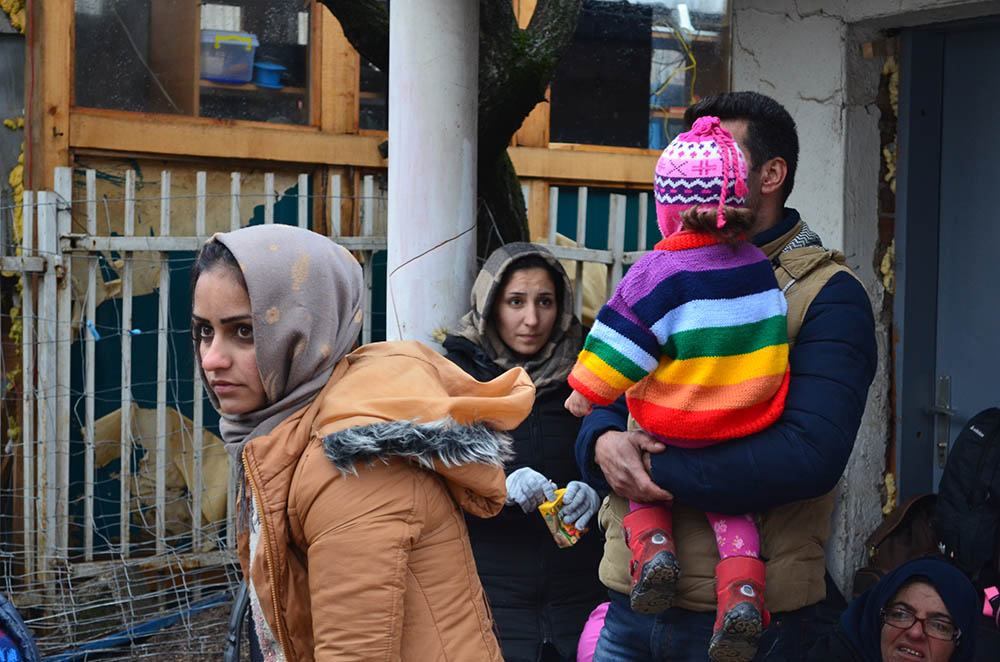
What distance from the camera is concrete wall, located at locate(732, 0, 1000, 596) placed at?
3.64 meters

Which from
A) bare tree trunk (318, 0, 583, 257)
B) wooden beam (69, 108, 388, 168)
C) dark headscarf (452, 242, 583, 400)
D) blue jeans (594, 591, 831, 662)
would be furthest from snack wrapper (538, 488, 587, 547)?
wooden beam (69, 108, 388, 168)

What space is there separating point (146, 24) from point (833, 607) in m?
4.63

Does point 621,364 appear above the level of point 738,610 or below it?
above

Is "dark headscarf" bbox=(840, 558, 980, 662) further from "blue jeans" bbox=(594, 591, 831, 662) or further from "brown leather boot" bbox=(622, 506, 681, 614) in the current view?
"brown leather boot" bbox=(622, 506, 681, 614)

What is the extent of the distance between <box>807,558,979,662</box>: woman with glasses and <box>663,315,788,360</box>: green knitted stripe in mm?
1550

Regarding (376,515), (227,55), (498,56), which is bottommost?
(376,515)

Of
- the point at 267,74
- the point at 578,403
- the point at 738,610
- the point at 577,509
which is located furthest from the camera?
the point at 267,74

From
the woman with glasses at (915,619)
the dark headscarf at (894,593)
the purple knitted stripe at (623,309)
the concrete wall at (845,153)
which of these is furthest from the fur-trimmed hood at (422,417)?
the concrete wall at (845,153)

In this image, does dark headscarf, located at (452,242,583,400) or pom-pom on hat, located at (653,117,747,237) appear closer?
pom-pom on hat, located at (653,117,747,237)

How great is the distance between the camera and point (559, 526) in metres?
3.09

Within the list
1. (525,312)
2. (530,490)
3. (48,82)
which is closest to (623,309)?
(530,490)

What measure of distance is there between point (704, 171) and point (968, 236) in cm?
201

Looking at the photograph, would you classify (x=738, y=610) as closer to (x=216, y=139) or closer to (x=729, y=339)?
(x=729, y=339)

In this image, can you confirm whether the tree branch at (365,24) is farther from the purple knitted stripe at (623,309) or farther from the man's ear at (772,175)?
the purple knitted stripe at (623,309)
